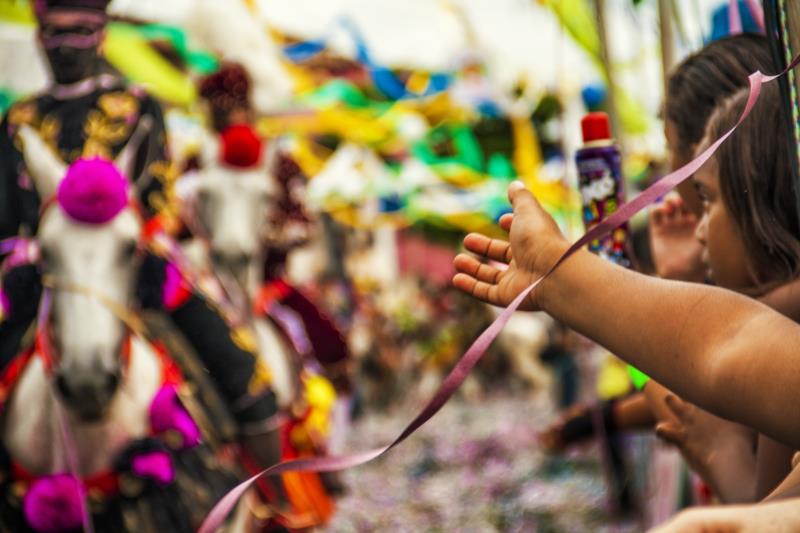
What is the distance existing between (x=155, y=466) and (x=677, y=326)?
4.69 ft

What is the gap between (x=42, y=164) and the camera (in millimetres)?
2188

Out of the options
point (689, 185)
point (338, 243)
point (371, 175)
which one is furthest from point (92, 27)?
point (338, 243)

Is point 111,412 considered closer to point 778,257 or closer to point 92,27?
point 92,27

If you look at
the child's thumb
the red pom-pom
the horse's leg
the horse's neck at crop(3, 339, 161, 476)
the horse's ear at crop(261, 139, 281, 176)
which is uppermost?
the child's thumb

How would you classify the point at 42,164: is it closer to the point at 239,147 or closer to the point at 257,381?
the point at 257,381

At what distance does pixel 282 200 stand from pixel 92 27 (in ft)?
6.54

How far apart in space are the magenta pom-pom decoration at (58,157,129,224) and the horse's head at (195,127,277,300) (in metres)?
1.64

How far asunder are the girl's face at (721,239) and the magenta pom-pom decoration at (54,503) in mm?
1370

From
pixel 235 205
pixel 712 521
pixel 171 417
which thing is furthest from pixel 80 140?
pixel 712 521

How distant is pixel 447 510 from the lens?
18.7 ft

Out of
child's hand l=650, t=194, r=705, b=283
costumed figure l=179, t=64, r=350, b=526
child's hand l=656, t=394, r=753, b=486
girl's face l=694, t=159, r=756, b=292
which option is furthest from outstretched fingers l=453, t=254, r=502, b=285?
costumed figure l=179, t=64, r=350, b=526

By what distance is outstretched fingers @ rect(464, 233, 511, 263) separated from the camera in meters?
1.28

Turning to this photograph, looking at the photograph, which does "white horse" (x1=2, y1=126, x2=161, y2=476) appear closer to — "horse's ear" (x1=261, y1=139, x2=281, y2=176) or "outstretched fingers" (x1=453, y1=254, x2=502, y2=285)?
"outstretched fingers" (x1=453, y1=254, x2=502, y2=285)

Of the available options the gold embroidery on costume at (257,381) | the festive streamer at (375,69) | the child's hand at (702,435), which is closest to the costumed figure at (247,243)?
the gold embroidery on costume at (257,381)
